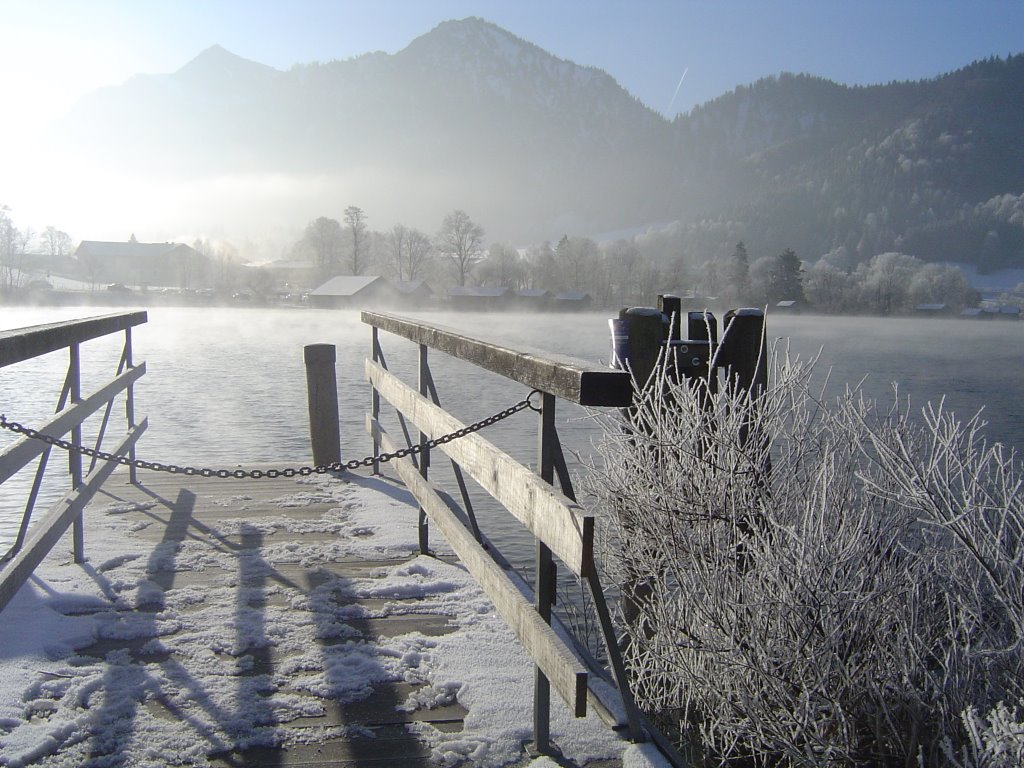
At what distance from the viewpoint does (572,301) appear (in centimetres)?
9969

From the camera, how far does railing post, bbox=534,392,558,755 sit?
266 cm

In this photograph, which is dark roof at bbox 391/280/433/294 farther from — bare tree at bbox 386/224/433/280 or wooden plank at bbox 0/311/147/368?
wooden plank at bbox 0/311/147/368

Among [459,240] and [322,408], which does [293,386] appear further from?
[459,240]

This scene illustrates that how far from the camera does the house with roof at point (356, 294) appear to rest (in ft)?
308

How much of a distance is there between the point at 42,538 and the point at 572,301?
317ft

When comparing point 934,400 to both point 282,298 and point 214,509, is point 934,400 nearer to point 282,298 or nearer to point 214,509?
point 214,509

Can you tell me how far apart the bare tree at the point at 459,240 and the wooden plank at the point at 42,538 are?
5299 inches

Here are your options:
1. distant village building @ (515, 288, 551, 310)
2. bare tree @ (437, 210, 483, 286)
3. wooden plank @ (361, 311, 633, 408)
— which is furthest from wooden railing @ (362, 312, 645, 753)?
bare tree @ (437, 210, 483, 286)

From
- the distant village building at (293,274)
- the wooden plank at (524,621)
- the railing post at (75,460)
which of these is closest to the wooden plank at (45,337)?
the railing post at (75,460)

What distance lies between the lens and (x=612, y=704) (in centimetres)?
296

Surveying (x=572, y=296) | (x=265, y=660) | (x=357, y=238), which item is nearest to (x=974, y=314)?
(x=572, y=296)

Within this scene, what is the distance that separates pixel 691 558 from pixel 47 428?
278cm

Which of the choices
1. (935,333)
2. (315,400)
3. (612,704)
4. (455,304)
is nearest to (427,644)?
(612,704)

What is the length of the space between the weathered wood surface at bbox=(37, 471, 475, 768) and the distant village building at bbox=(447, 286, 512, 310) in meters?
90.9
